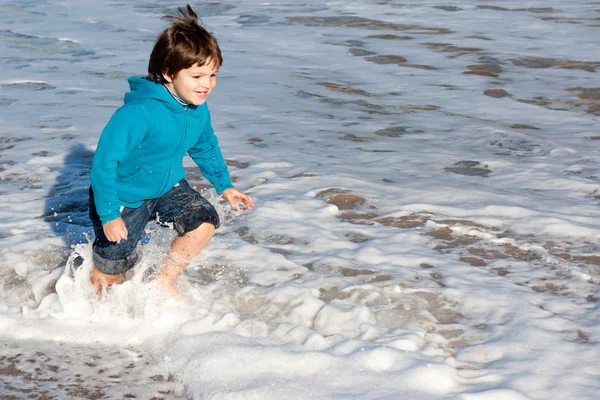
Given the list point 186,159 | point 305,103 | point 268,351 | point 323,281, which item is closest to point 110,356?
point 268,351

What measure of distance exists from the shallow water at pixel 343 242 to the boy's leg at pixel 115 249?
99mm

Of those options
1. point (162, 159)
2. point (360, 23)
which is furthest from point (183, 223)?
point (360, 23)

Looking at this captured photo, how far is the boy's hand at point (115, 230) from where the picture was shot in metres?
3.29

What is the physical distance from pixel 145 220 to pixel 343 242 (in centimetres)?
129

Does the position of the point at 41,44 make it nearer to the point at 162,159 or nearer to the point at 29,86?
the point at 29,86

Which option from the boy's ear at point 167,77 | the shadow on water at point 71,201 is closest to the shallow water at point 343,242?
the shadow on water at point 71,201

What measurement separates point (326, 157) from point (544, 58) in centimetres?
492

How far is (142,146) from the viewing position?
3.41 metres

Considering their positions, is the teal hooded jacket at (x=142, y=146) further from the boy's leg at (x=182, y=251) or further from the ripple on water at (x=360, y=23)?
the ripple on water at (x=360, y=23)

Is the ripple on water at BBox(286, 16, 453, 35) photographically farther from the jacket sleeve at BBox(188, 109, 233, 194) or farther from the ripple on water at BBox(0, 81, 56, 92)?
the jacket sleeve at BBox(188, 109, 233, 194)

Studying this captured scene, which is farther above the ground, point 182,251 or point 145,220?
point 145,220

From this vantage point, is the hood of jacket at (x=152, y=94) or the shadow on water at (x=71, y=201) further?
the shadow on water at (x=71, y=201)

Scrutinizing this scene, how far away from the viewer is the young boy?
3262 millimetres

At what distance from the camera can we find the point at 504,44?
10734 mm
